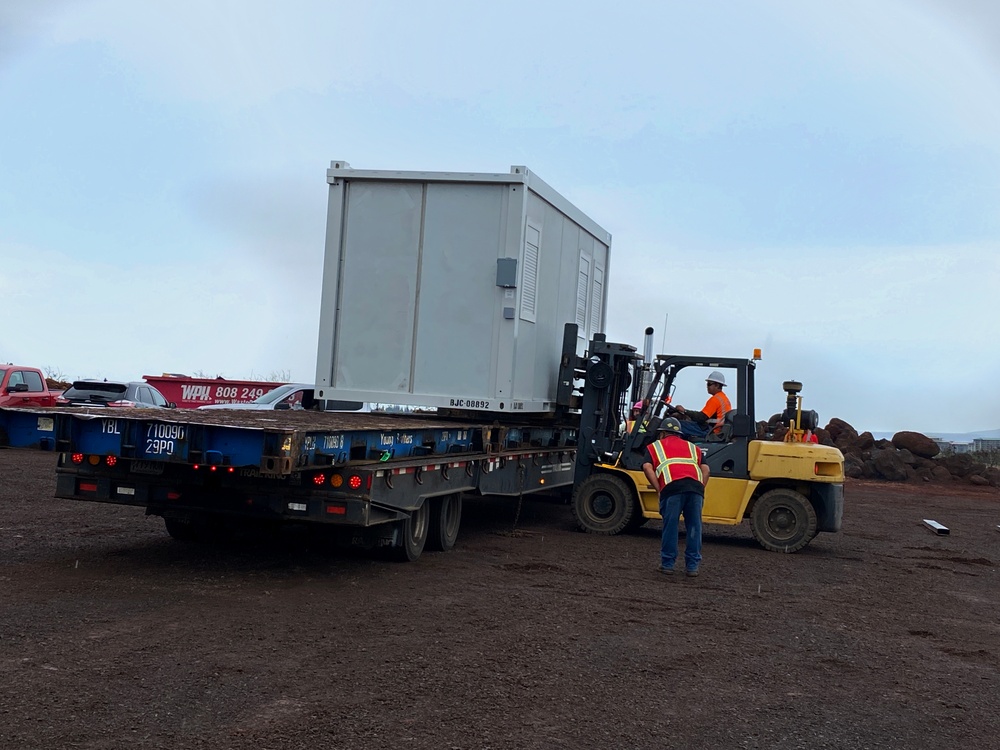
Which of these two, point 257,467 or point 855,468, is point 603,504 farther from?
point 855,468

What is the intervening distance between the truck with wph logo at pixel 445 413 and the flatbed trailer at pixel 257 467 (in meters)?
0.02

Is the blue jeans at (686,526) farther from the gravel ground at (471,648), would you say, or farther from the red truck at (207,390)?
the red truck at (207,390)

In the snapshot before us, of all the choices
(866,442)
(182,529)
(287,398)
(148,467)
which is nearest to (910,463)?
(866,442)

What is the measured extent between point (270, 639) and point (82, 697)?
162cm

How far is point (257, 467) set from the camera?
27.2 ft

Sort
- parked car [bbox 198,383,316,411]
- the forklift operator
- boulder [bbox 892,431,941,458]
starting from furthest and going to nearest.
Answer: boulder [bbox 892,431,941,458], parked car [bbox 198,383,316,411], the forklift operator

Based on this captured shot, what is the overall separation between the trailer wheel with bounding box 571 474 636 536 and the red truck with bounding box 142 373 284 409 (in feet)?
56.0

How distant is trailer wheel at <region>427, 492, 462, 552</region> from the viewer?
1126 centimetres

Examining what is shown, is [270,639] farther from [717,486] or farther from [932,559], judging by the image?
[932,559]

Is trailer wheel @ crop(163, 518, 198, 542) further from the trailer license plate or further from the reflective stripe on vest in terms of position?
the reflective stripe on vest

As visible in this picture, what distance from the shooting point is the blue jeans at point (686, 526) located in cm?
1080

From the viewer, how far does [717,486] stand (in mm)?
13477

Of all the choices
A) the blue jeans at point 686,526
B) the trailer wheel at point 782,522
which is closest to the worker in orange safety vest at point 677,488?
the blue jeans at point 686,526

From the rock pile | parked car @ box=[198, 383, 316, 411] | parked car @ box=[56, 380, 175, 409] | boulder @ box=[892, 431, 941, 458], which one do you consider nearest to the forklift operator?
parked car @ box=[198, 383, 316, 411]
